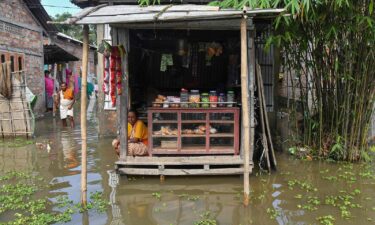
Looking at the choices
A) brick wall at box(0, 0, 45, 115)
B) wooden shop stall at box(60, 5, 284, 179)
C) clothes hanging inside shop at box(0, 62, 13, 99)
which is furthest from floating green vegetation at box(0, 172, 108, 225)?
brick wall at box(0, 0, 45, 115)

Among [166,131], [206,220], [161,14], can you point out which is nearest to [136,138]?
[166,131]

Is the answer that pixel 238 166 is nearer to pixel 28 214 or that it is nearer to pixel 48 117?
pixel 28 214

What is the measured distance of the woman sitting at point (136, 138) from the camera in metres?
6.66

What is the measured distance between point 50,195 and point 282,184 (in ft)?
11.9

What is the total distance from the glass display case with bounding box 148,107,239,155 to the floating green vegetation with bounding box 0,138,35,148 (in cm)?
452

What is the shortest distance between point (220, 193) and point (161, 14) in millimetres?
2785

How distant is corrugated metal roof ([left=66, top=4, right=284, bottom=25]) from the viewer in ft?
16.7

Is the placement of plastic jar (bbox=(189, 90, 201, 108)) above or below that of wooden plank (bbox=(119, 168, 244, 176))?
above

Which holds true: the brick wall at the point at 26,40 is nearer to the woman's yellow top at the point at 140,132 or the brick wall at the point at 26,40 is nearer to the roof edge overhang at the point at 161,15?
the woman's yellow top at the point at 140,132

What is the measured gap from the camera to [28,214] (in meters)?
4.88

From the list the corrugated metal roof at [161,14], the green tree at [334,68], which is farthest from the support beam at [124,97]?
the green tree at [334,68]

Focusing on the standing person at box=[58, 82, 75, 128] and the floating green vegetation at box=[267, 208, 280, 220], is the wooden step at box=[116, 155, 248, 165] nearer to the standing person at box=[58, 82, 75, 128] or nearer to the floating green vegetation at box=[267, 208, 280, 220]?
the floating green vegetation at box=[267, 208, 280, 220]

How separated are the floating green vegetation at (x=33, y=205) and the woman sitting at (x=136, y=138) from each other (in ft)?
3.84

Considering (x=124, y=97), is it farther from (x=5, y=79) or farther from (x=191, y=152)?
(x=5, y=79)
